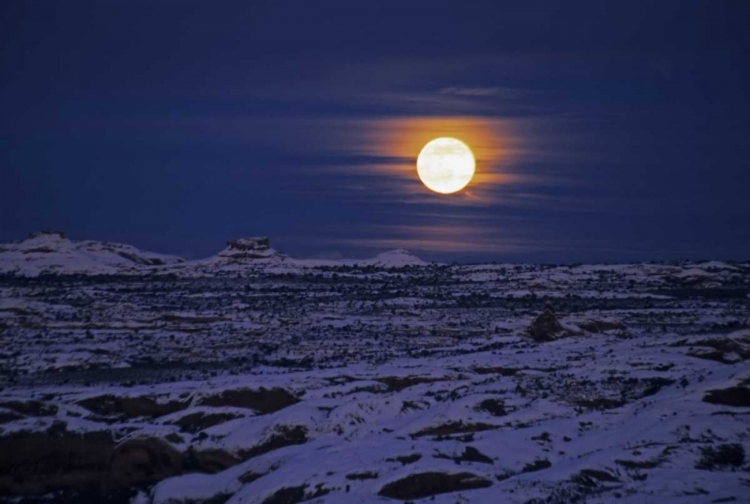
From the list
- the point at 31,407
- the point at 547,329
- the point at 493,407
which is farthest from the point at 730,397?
the point at 31,407

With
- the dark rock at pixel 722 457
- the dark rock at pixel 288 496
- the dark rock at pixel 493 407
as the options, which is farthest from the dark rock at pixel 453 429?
the dark rock at pixel 722 457

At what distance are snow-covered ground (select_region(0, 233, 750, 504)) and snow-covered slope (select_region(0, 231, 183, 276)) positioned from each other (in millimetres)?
24063

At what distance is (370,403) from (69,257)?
234 ft

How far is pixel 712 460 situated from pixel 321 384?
17.4 meters

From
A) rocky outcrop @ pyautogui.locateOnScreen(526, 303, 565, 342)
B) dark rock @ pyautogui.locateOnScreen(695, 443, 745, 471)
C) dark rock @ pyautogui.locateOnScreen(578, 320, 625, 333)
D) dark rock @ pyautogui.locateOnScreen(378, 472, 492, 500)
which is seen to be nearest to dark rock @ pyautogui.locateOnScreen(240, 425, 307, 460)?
dark rock @ pyautogui.locateOnScreen(378, 472, 492, 500)

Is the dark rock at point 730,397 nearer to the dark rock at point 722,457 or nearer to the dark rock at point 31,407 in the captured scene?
the dark rock at point 722,457

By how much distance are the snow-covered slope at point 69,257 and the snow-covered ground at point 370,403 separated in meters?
24.1

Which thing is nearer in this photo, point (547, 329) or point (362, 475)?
point (362, 475)

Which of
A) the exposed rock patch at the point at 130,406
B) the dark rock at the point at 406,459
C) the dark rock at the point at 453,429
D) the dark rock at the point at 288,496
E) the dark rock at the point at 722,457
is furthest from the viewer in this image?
the exposed rock patch at the point at 130,406

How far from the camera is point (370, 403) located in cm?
3500

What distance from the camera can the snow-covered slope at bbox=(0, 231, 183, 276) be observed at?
3696 inches

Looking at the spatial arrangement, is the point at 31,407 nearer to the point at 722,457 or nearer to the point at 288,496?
the point at 288,496

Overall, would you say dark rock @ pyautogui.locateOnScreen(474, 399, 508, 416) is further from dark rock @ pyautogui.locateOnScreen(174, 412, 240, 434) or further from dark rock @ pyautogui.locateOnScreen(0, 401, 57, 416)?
dark rock @ pyautogui.locateOnScreen(0, 401, 57, 416)

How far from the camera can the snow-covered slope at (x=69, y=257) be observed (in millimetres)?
93875
